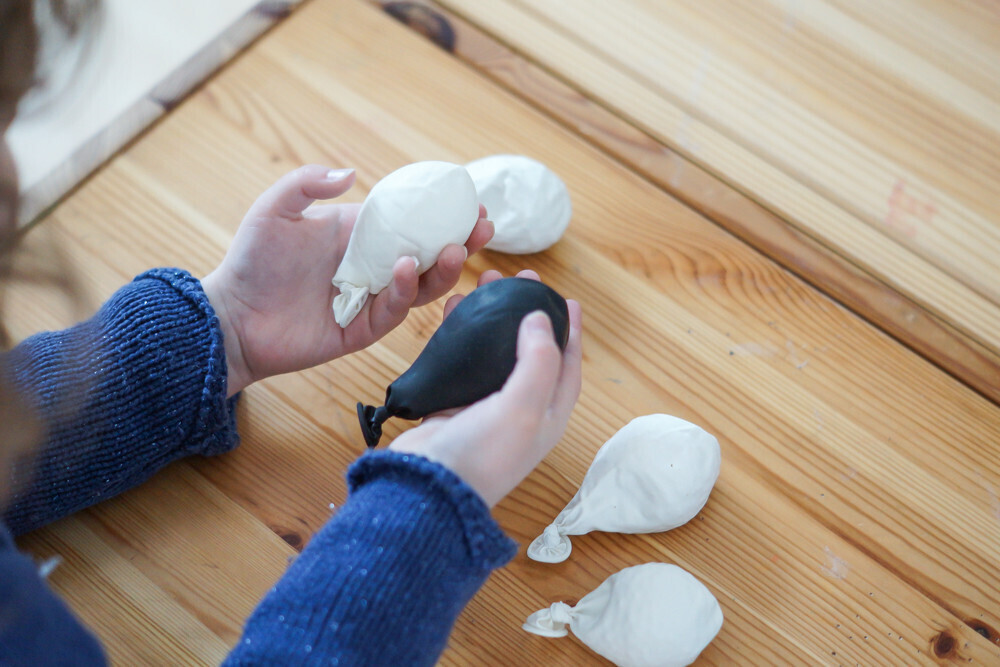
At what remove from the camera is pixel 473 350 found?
0.55 meters

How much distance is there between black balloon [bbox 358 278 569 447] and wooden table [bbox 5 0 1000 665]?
0.29 feet

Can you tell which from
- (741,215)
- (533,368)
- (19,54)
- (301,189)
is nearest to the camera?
(19,54)

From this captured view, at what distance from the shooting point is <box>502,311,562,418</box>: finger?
51 cm

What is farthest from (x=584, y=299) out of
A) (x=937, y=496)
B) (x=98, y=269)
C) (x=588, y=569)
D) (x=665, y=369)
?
(x=98, y=269)

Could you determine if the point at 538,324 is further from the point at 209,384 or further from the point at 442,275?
the point at 209,384

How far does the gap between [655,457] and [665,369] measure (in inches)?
4.1

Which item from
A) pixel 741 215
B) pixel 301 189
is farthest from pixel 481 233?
pixel 741 215

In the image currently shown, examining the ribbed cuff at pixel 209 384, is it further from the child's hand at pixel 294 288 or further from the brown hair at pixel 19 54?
the brown hair at pixel 19 54

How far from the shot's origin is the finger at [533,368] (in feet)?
1.66

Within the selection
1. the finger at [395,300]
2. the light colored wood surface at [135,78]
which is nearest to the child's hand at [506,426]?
the finger at [395,300]

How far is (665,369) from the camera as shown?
0.68 metres

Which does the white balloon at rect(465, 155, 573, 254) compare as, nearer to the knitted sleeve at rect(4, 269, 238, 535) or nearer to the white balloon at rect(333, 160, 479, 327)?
the white balloon at rect(333, 160, 479, 327)

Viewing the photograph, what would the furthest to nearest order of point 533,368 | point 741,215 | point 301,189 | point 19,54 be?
→ point 741,215, point 301,189, point 533,368, point 19,54

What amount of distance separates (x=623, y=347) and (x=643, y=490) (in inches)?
5.5
